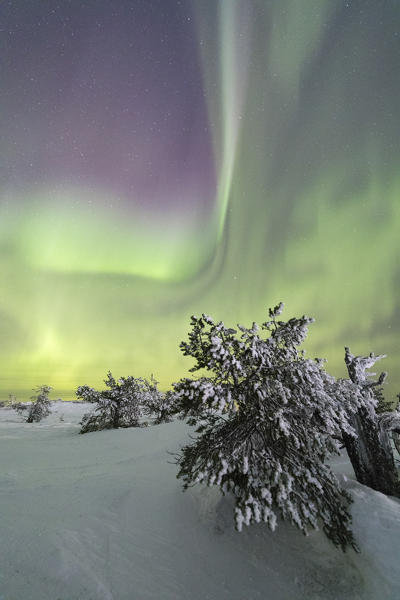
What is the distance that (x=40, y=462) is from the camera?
34.9ft

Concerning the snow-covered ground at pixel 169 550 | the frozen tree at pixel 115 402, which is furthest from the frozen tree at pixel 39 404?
the snow-covered ground at pixel 169 550

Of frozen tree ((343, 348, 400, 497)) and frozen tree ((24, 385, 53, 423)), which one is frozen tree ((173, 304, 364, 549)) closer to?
frozen tree ((343, 348, 400, 497))

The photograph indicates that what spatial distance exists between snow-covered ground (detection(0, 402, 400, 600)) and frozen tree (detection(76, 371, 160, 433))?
11870 mm

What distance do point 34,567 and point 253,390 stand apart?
4528 millimetres

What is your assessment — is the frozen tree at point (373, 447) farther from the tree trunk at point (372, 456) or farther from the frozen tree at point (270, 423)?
the frozen tree at point (270, 423)

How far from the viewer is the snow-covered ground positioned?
13.8 ft

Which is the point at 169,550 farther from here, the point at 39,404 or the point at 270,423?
the point at 39,404

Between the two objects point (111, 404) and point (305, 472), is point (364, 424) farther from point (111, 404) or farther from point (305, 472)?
point (111, 404)

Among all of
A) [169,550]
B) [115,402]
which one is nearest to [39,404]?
[115,402]

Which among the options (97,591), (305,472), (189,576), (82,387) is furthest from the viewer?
(82,387)

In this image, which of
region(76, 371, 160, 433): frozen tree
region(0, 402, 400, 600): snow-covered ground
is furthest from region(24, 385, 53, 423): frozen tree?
region(0, 402, 400, 600): snow-covered ground

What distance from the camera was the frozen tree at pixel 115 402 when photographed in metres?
19.2

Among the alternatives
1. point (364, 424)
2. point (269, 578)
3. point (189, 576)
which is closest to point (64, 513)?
point (189, 576)

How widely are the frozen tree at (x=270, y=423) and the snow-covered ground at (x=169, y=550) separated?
0.54 metres
